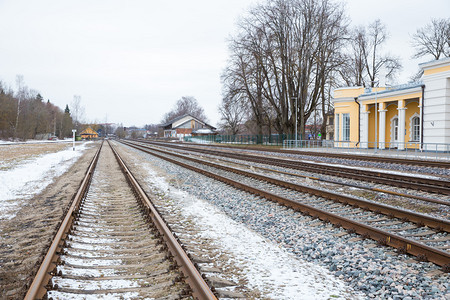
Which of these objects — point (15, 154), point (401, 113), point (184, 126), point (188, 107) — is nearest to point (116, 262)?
point (15, 154)

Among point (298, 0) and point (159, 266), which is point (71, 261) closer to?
point (159, 266)

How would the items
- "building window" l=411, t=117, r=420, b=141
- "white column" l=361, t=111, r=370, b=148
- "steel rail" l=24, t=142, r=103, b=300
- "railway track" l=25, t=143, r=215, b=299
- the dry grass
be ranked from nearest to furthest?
"steel rail" l=24, t=142, r=103, b=300 < "railway track" l=25, t=143, r=215, b=299 < the dry grass < "building window" l=411, t=117, r=420, b=141 < "white column" l=361, t=111, r=370, b=148

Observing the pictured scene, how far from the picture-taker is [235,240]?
5.78 meters

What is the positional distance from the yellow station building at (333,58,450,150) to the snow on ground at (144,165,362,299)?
Answer: 2175 centimetres

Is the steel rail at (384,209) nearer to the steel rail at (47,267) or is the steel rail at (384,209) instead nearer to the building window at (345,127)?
the steel rail at (47,267)

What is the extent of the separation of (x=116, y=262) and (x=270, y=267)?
6.77 ft

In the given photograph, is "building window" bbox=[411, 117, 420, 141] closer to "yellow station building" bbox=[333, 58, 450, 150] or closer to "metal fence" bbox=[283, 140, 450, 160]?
"yellow station building" bbox=[333, 58, 450, 150]

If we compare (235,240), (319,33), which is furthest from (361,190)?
(319,33)

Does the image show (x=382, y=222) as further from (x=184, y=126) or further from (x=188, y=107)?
(x=188, y=107)

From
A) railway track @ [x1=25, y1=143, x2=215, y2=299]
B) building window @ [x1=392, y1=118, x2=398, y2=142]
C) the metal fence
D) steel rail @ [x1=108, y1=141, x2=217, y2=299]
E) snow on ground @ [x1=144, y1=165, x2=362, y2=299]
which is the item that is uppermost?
building window @ [x1=392, y1=118, x2=398, y2=142]

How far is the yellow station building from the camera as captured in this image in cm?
2567

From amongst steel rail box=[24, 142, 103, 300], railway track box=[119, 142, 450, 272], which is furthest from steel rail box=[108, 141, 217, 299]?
railway track box=[119, 142, 450, 272]

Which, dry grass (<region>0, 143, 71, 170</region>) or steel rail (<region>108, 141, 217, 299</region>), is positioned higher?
dry grass (<region>0, 143, 71, 170</region>)

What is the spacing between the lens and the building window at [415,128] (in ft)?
99.1
